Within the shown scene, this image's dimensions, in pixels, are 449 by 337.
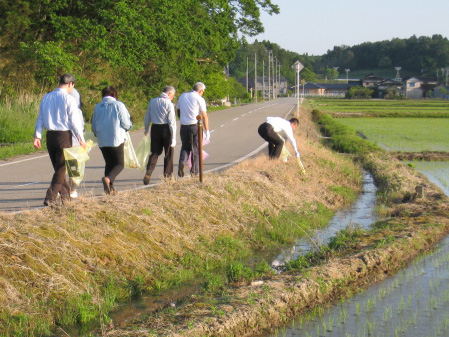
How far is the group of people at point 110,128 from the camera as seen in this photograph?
8141 mm

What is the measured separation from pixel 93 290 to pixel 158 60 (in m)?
25.6

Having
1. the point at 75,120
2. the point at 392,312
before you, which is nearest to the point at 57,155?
the point at 75,120

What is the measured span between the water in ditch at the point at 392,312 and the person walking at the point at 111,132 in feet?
13.5

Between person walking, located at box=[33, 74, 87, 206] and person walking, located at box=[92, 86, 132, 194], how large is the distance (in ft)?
3.24

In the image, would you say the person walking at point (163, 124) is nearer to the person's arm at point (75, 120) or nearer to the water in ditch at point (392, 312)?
the person's arm at point (75, 120)

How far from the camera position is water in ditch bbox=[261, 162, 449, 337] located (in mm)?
5797

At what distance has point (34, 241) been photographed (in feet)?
20.9

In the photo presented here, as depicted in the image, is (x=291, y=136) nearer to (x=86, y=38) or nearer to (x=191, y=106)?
(x=191, y=106)

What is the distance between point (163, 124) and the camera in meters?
10.8

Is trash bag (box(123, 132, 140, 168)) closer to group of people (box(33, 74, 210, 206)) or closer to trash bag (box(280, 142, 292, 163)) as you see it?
group of people (box(33, 74, 210, 206))

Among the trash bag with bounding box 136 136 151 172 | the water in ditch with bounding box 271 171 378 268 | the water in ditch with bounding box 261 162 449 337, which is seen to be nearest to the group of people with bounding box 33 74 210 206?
the trash bag with bounding box 136 136 151 172

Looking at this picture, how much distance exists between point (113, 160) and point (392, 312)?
4.84 meters

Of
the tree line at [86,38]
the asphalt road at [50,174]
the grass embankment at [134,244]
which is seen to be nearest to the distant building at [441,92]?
the tree line at [86,38]

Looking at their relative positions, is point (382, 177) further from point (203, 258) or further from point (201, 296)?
point (201, 296)
